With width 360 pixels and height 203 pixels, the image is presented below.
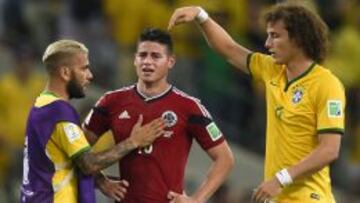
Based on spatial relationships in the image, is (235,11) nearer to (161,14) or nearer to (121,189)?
(161,14)

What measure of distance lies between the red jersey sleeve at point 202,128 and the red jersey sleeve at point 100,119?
0.54m

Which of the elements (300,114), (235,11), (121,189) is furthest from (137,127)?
(235,11)

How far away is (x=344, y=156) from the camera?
14.7 metres

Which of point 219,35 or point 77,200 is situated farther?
point 219,35

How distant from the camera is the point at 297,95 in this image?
9062 mm

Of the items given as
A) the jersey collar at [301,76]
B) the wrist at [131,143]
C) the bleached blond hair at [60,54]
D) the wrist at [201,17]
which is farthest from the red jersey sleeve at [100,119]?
the jersey collar at [301,76]

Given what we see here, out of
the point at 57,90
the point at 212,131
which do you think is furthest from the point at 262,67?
the point at 57,90

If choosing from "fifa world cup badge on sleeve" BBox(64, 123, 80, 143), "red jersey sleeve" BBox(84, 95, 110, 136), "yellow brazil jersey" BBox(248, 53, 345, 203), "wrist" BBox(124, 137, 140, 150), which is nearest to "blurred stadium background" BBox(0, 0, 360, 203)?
"red jersey sleeve" BBox(84, 95, 110, 136)

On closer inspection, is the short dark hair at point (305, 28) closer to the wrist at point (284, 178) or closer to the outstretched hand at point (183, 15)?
the outstretched hand at point (183, 15)

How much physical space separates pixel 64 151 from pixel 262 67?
1429 mm

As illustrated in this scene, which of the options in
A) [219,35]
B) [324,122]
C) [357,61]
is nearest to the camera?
[324,122]

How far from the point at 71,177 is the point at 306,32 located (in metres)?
1.72

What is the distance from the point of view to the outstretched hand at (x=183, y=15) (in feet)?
30.2

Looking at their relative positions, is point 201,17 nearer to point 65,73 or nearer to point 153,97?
point 153,97
